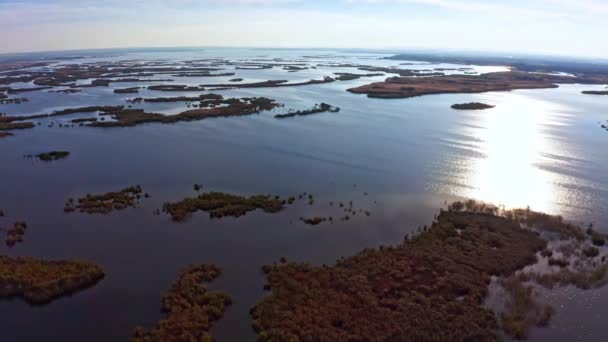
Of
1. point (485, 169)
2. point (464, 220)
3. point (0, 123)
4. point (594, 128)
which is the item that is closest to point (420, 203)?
point (464, 220)

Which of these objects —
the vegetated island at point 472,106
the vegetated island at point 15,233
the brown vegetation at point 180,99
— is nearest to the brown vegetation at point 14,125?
the brown vegetation at point 180,99

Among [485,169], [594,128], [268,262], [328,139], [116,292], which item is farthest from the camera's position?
[594,128]

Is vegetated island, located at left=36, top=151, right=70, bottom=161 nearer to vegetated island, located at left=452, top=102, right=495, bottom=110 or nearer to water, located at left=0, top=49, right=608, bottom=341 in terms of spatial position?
water, located at left=0, top=49, right=608, bottom=341

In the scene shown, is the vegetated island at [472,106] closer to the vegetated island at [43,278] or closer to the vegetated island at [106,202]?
the vegetated island at [106,202]

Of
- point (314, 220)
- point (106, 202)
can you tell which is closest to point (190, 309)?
point (314, 220)

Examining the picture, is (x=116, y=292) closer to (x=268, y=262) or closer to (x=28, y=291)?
(x=28, y=291)

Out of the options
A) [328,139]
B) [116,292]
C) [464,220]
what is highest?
[328,139]

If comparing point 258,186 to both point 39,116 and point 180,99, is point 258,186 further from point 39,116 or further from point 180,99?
point 180,99
